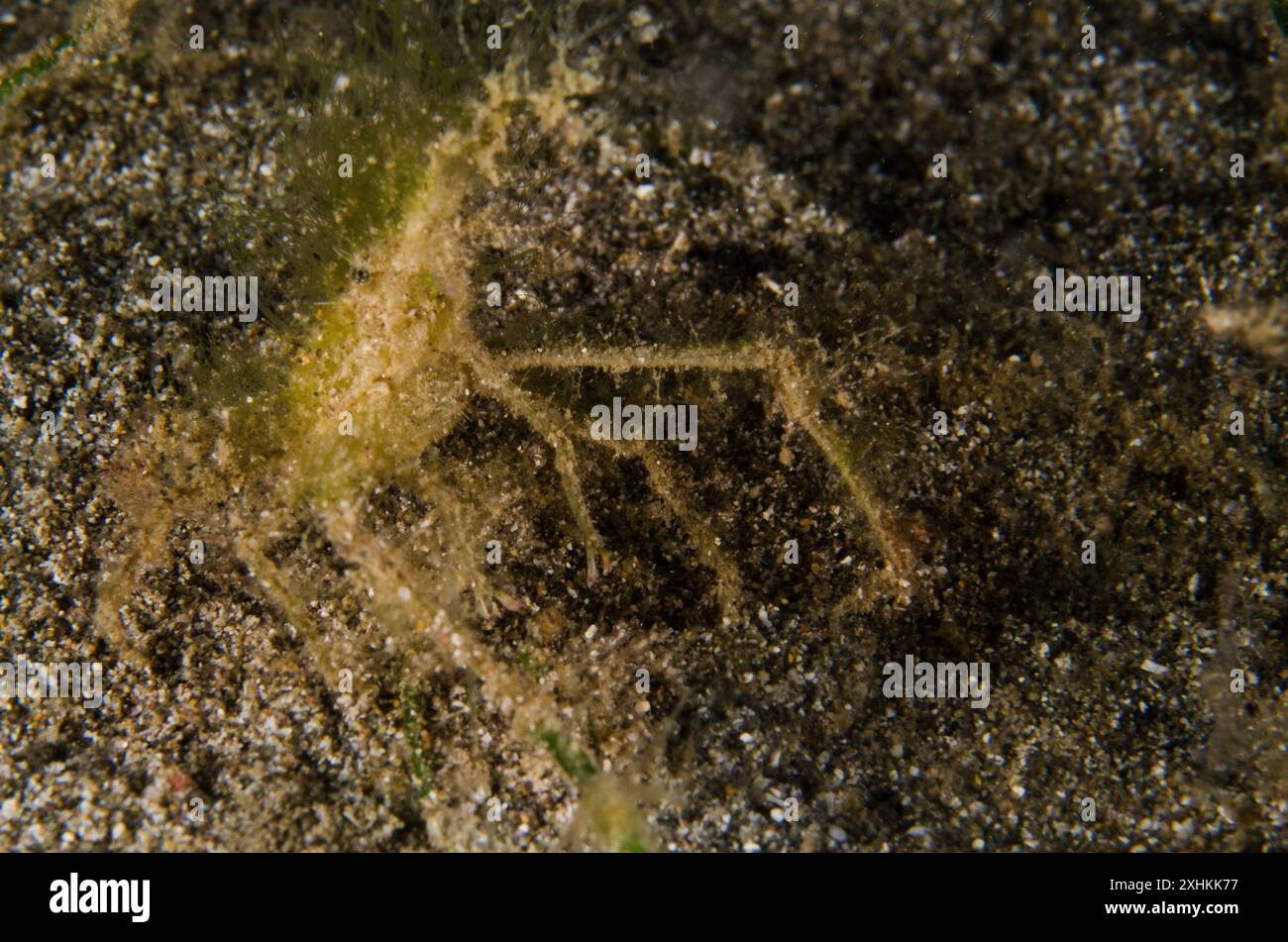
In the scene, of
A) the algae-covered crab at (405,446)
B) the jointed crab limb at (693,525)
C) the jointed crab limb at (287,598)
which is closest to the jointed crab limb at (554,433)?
the algae-covered crab at (405,446)

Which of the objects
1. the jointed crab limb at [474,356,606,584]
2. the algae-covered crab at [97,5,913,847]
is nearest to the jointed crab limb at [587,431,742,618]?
the algae-covered crab at [97,5,913,847]

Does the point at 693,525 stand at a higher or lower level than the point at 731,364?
lower

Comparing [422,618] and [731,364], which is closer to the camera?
[422,618]

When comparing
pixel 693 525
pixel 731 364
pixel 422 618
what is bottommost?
pixel 422 618

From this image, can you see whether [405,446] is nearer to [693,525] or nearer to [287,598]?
[287,598]

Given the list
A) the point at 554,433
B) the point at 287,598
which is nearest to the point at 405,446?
the point at 554,433

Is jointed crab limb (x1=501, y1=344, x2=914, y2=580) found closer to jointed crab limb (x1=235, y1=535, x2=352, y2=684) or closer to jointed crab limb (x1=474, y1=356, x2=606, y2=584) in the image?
jointed crab limb (x1=474, y1=356, x2=606, y2=584)

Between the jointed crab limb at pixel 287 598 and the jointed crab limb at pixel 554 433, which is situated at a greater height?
the jointed crab limb at pixel 554 433

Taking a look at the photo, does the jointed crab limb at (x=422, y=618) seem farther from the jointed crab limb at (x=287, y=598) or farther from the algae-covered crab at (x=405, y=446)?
the jointed crab limb at (x=287, y=598)
